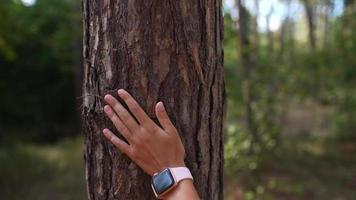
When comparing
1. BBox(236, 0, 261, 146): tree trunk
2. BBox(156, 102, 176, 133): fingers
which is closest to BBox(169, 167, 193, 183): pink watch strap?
BBox(156, 102, 176, 133): fingers

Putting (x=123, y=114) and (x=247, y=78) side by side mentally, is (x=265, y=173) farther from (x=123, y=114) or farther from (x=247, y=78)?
(x=123, y=114)

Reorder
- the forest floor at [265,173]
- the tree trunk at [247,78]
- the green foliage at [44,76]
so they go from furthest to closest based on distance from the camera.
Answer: the green foliage at [44,76] < the forest floor at [265,173] < the tree trunk at [247,78]

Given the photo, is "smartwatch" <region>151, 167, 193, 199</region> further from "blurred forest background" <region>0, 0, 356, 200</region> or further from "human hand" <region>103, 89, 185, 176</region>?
"blurred forest background" <region>0, 0, 356, 200</region>

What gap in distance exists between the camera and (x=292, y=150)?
31.6 ft

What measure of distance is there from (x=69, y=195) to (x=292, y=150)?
397 centimetres

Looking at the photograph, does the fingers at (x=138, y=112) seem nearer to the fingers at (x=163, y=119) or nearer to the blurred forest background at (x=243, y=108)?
the fingers at (x=163, y=119)

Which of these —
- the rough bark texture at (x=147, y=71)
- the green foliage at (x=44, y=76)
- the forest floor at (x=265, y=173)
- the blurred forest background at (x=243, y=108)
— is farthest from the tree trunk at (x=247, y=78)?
the green foliage at (x=44, y=76)

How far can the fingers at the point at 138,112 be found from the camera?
1.67 metres

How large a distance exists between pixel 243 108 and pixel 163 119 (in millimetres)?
5463

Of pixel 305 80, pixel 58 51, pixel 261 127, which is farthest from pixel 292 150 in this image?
pixel 58 51

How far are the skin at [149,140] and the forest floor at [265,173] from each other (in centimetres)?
450

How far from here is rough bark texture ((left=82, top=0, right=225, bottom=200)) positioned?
1743 millimetres

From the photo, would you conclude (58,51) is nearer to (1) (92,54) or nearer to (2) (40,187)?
(2) (40,187)

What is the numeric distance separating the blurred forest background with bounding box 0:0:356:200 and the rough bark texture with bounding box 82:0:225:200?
106 inches
